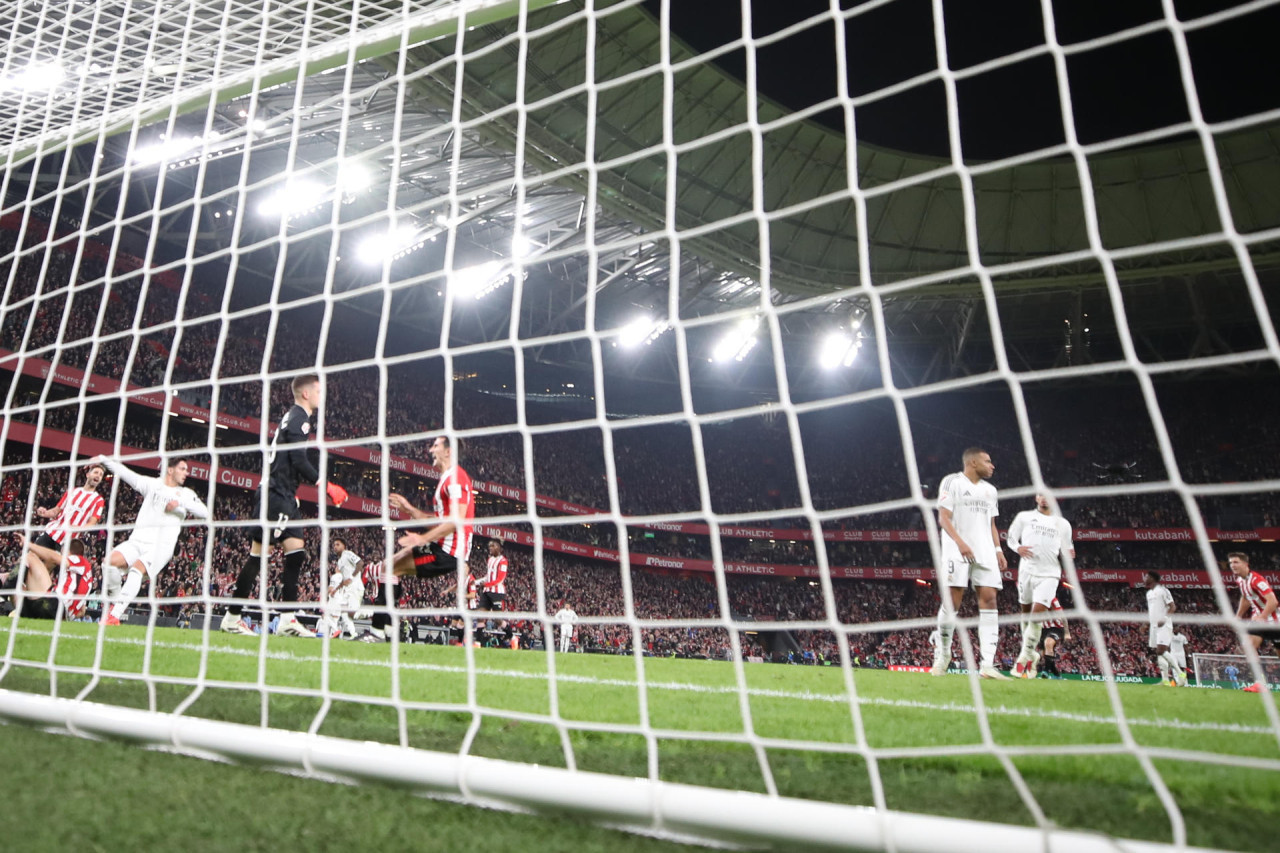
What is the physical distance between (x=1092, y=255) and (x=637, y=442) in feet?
99.6

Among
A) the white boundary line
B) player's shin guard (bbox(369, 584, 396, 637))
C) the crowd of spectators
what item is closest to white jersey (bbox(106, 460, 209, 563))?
the white boundary line

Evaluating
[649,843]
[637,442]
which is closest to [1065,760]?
[649,843]

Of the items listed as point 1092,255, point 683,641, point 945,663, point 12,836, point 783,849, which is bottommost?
point 683,641

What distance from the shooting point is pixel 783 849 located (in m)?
1.53

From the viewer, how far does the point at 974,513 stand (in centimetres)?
579

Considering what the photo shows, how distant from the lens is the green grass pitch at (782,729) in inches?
72.0

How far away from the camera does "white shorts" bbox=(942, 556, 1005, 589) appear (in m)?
5.66

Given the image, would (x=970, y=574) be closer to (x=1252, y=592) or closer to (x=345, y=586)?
(x=1252, y=592)

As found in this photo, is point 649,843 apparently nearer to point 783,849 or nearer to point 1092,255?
point 783,849

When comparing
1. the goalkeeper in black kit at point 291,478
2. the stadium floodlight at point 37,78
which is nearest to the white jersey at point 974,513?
the goalkeeper in black kit at point 291,478

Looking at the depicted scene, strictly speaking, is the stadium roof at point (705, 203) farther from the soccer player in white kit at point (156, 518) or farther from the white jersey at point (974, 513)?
the white jersey at point (974, 513)

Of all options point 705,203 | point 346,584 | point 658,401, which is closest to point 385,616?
point 346,584

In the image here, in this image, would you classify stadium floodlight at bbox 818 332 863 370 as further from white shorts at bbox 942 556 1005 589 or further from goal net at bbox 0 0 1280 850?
white shorts at bbox 942 556 1005 589

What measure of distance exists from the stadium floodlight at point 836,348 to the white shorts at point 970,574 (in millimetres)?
19804
